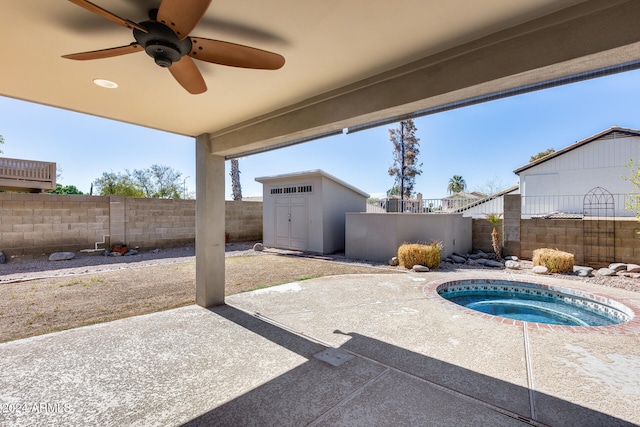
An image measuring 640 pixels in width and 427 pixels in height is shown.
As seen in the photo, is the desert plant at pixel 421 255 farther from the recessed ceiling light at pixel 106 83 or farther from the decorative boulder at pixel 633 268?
the recessed ceiling light at pixel 106 83

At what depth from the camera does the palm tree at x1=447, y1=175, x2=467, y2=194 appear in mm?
37656

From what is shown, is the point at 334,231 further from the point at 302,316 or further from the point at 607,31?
the point at 607,31

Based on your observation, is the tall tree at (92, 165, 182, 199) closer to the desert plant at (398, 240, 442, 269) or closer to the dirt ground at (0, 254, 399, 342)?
the dirt ground at (0, 254, 399, 342)

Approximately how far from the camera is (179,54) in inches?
77.8

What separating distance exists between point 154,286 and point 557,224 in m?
10.5

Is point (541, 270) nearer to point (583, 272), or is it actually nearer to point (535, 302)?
point (583, 272)

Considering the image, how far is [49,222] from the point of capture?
8.50 metres

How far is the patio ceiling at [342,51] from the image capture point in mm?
1736

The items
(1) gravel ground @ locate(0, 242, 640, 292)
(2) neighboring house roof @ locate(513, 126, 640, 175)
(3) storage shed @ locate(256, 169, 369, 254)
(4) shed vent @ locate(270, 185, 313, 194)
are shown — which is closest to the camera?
(1) gravel ground @ locate(0, 242, 640, 292)

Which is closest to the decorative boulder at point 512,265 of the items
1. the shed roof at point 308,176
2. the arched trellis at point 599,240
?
the arched trellis at point 599,240

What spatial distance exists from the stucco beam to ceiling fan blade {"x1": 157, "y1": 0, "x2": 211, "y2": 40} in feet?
5.03

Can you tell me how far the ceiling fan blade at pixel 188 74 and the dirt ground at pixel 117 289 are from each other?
3.56 meters

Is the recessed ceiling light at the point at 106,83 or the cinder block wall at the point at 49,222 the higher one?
the recessed ceiling light at the point at 106,83

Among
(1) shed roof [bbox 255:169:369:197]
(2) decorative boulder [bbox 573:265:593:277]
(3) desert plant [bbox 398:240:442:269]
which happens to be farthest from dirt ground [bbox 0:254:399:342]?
(2) decorative boulder [bbox 573:265:593:277]
